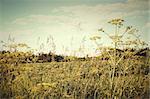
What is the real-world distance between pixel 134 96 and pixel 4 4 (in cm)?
147

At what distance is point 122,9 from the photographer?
140 inches

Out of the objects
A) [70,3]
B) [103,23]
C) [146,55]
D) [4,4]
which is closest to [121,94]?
[146,55]

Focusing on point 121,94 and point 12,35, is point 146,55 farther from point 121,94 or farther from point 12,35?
point 12,35

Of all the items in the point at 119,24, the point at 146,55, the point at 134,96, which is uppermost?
the point at 119,24

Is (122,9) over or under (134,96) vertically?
over

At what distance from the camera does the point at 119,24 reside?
3.54 metres

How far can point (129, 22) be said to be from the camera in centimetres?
357

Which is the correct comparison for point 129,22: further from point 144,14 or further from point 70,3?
point 70,3

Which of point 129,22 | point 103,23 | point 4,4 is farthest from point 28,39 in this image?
point 129,22

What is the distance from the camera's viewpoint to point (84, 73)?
11.5ft

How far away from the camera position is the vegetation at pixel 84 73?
3.40 meters

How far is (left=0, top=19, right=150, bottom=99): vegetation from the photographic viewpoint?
11.2ft

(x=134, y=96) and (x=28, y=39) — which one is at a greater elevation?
(x=28, y=39)

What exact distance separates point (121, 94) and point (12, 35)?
1.14m
